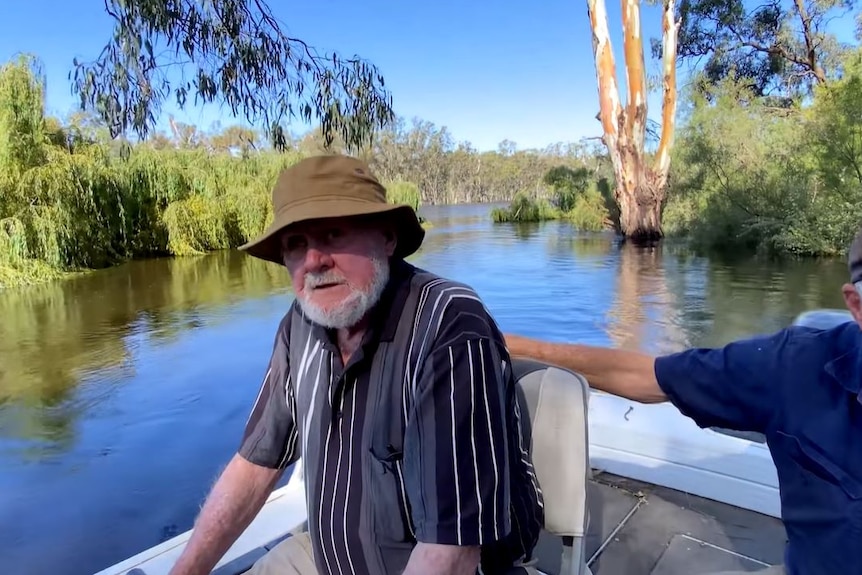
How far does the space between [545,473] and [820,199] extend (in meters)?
14.0

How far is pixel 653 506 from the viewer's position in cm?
224

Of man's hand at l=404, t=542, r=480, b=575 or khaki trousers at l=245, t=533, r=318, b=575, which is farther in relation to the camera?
khaki trousers at l=245, t=533, r=318, b=575

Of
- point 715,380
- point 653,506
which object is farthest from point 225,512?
point 653,506

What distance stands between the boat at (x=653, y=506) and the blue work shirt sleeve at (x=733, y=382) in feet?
0.71

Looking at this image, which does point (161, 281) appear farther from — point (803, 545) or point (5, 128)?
point (803, 545)

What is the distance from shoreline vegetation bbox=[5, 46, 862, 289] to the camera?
1188 centimetres

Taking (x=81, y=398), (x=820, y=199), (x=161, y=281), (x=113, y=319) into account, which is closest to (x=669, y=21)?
(x=820, y=199)

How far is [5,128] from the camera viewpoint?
11.9 meters

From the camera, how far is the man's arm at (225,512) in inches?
53.3

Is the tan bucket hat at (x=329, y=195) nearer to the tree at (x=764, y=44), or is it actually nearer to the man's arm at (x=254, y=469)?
the man's arm at (x=254, y=469)

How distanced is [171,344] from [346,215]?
7224 millimetres

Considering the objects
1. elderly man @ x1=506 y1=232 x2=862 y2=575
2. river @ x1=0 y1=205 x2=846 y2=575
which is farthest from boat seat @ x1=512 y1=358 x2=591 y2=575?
river @ x1=0 y1=205 x2=846 y2=575

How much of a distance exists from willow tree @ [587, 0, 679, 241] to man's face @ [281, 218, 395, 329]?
1564cm

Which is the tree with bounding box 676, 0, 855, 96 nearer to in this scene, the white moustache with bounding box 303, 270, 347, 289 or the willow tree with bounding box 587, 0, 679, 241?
the willow tree with bounding box 587, 0, 679, 241
